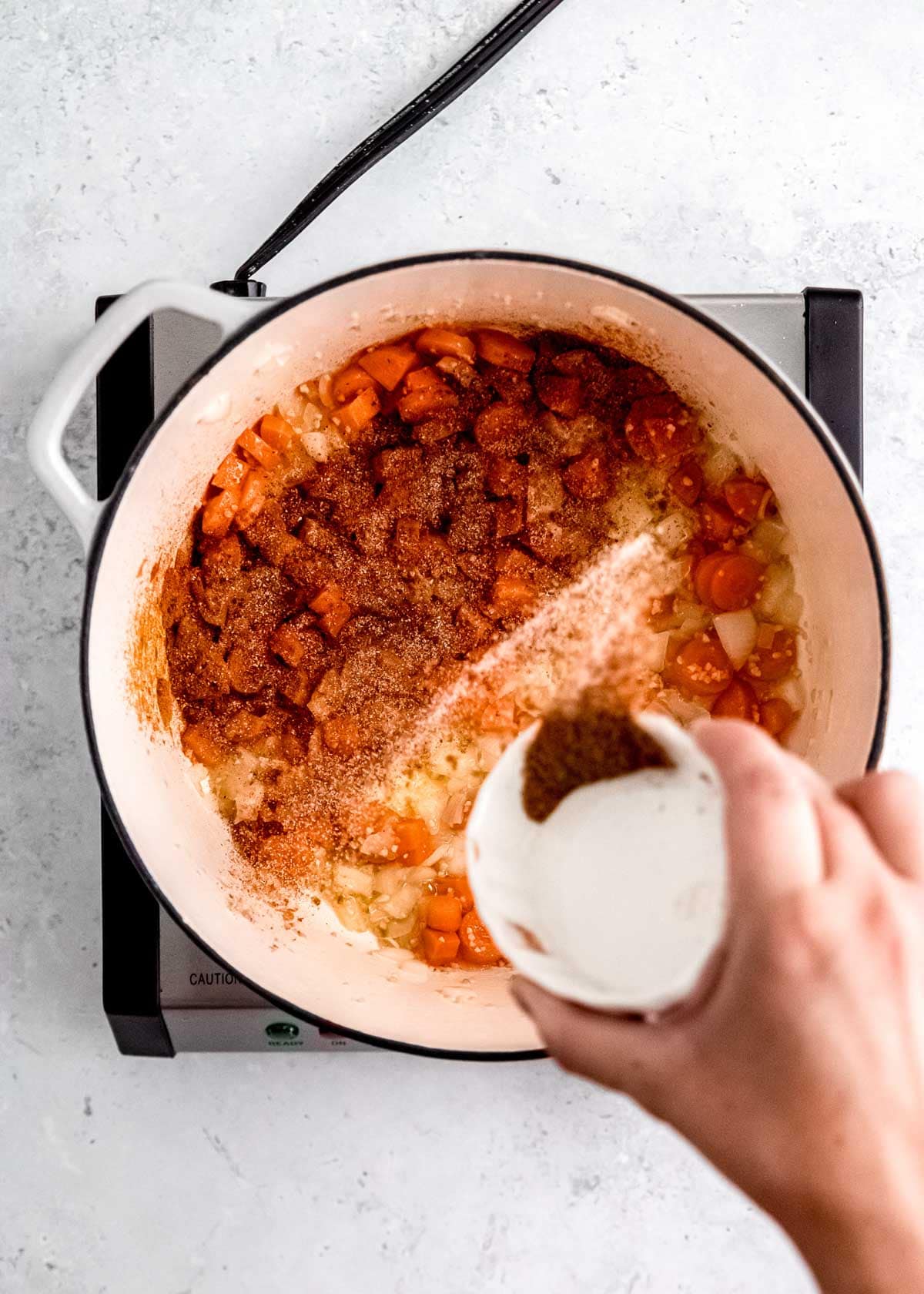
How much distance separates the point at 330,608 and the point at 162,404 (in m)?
0.26

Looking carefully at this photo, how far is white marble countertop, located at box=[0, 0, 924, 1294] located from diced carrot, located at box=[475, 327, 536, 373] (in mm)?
161

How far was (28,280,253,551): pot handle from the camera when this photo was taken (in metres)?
0.86

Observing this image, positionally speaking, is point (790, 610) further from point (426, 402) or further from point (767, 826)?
point (767, 826)

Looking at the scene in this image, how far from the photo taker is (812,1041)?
48 cm

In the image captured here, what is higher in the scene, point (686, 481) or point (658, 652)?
point (686, 481)

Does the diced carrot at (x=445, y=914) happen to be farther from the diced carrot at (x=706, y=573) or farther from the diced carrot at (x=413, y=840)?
the diced carrot at (x=706, y=573)

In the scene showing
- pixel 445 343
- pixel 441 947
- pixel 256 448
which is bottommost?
pixel 441 947

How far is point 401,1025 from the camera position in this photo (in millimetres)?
1021

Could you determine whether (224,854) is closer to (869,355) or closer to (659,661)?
(659,661)

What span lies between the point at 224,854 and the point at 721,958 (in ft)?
2.37

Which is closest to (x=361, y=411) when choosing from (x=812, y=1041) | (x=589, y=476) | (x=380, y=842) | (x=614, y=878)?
(x=589, y=476)

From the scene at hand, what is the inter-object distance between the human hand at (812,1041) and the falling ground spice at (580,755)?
11 cm

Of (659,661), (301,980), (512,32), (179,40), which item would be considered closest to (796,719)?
(659,661)

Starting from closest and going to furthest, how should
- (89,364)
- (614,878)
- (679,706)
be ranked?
(614,878) < (89,364) < (679,706)
